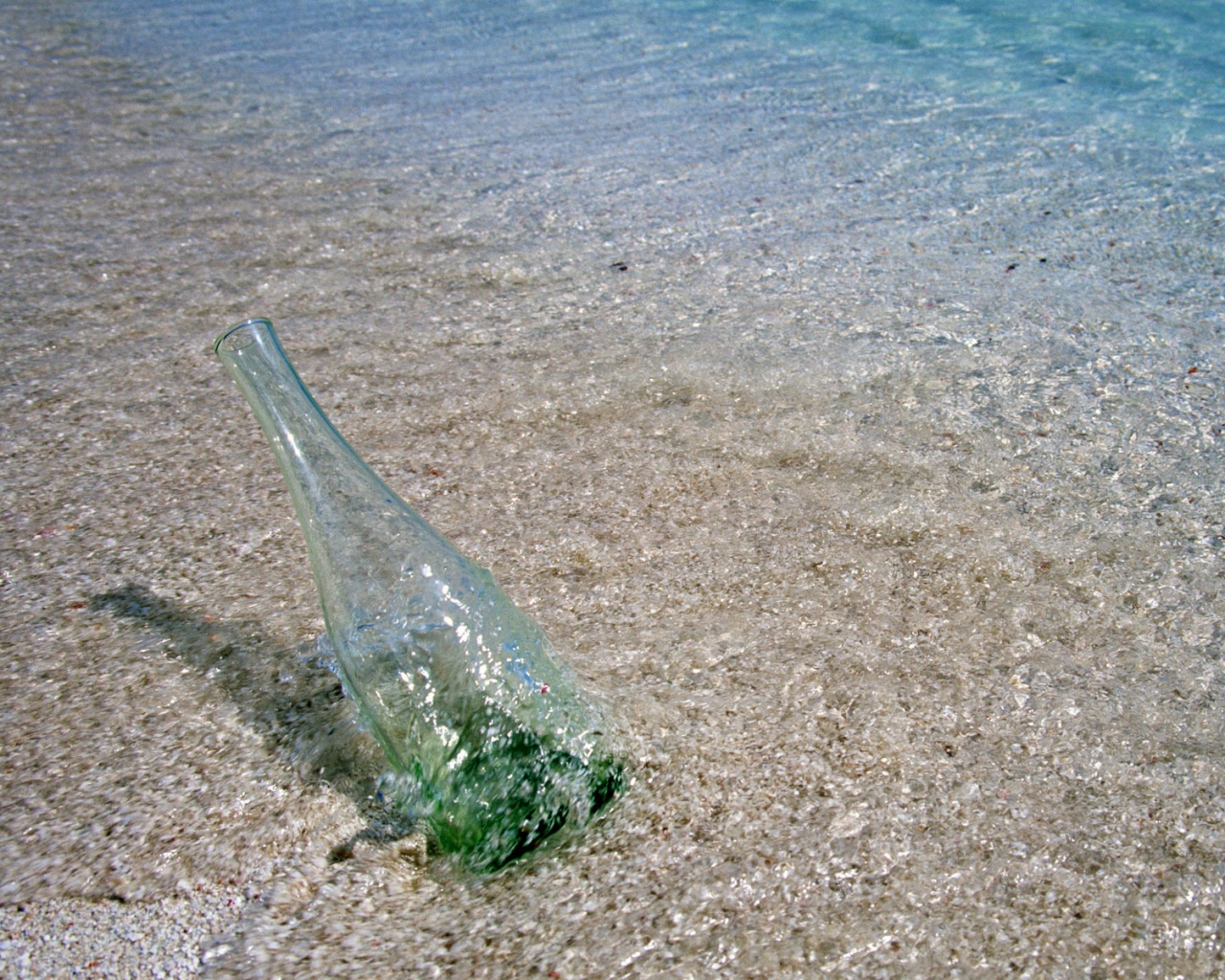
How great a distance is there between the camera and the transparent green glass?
1.44 m

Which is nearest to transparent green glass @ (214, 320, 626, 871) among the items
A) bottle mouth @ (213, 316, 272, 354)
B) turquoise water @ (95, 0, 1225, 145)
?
bottle mouth @ (213, 316, 272, 354)

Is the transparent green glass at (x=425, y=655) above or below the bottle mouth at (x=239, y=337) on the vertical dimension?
below

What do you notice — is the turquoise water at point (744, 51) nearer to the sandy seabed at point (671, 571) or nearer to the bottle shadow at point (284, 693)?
the sandy seabed at point (671, 571)

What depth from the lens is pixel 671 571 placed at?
1905mm

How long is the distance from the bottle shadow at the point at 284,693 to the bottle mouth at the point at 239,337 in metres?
0.54

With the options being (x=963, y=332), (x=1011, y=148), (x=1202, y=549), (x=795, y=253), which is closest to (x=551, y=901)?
(x=1202, y=549)

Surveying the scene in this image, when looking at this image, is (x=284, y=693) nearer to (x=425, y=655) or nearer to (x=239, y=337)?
(x=425, y=655)

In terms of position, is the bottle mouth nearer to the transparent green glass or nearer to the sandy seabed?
the transparent green glass

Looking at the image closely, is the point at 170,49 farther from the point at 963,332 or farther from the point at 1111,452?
the point at 1111,452

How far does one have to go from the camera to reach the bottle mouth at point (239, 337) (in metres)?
1.42

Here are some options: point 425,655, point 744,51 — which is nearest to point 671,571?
point 425,655

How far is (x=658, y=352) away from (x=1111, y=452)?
40.5 inches

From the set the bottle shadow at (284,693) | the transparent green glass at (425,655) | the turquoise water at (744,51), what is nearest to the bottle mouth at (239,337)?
the transparent green glass at (425,655)

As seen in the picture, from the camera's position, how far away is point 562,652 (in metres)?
1.71
